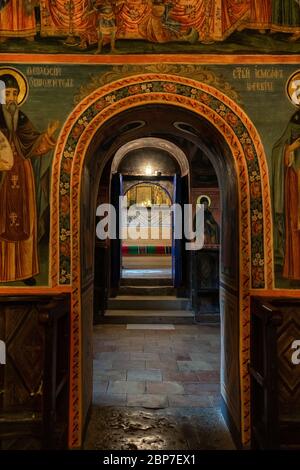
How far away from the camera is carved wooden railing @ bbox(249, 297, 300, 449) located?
268 cm

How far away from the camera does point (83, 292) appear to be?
11.6ft

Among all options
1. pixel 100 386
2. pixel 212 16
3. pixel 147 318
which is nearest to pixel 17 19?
pixel 212 16

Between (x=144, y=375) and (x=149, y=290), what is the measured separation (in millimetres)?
4198

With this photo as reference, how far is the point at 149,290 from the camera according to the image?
9234 millimetres

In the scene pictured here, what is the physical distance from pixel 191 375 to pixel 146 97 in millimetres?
3932

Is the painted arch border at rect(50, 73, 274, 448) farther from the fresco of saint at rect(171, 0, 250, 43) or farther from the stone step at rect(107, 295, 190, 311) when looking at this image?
the stone step at rect(107, 295, 190, 311)

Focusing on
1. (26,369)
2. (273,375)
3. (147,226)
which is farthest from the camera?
(147,226)

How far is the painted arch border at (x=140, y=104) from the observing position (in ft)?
10.9

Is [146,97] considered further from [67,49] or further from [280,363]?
[280,363]

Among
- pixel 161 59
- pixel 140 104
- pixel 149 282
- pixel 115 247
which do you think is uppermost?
pixel 161 59

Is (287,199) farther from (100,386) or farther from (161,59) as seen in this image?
(100,386)

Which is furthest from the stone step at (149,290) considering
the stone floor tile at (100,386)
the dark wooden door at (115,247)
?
the stone floor tile at (100,386)

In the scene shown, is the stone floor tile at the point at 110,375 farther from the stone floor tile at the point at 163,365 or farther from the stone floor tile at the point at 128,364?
the stone floor tile at the point at 163,365

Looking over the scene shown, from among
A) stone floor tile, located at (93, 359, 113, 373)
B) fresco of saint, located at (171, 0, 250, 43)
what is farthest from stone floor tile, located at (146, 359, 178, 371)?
fresco of saint, located at (171, 0, 250, 43)
